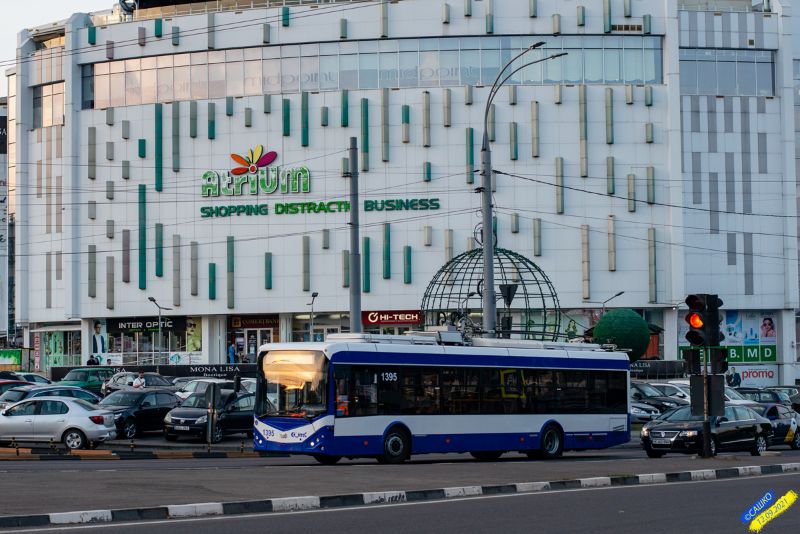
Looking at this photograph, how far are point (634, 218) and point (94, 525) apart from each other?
63.6 meters

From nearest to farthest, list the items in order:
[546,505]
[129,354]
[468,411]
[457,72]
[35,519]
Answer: [35,519] < [546,505] < [468,411] < [457,72] < [129,354]

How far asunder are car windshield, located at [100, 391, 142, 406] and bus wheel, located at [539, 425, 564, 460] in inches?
541

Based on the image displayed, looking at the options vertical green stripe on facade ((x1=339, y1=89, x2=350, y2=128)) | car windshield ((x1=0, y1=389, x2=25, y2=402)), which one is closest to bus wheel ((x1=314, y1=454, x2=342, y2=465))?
car windshield ((x1=0, y1=389, x2=25, y2=402))

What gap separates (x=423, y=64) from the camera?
73.8 metres

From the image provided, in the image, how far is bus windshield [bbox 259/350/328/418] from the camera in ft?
80.0

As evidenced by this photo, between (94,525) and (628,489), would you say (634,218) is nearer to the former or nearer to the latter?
(628,489)

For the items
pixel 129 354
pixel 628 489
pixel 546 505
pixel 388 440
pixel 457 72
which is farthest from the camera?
pixel 129 354

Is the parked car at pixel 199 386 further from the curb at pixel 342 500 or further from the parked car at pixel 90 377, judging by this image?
the curb at pixel 342 500

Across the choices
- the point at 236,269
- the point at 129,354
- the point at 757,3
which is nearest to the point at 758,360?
the point at 757,3

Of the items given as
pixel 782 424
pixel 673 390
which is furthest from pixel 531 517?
pixel 673 390

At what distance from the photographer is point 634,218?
73.9 meters

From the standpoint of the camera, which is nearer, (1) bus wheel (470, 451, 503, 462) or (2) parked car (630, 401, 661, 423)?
(1) bus wheel (470, 451, 503, 462)

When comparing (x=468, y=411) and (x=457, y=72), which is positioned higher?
(x=457, y=72)

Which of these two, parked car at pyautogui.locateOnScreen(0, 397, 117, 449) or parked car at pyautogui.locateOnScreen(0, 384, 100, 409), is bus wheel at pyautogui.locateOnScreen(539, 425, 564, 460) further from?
parked car at pyautogui.locateOnScreen(0, 384, 100, 409)
